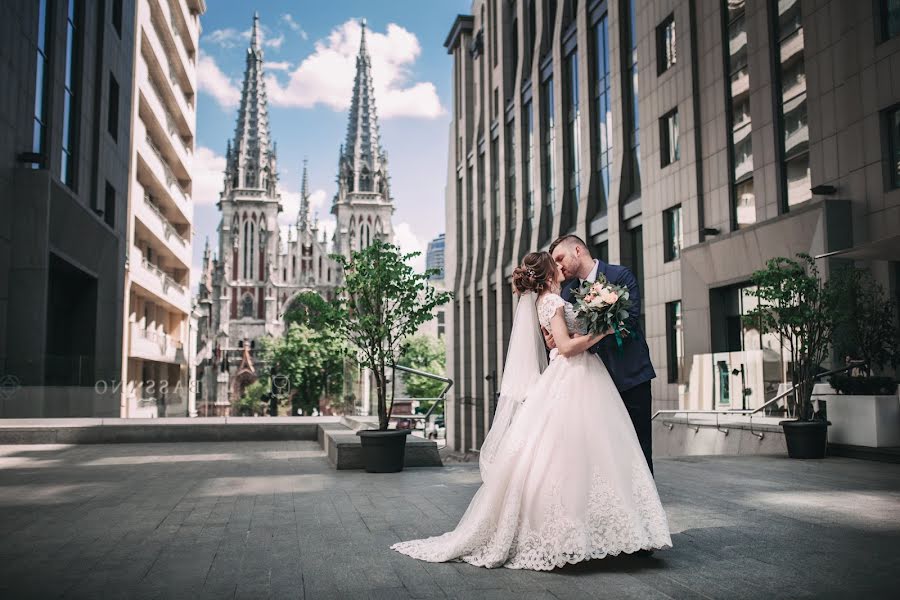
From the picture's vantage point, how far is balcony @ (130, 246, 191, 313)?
1318 inches

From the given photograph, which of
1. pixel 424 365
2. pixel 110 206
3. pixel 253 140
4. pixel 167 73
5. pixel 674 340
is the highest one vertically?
pixel 253 140

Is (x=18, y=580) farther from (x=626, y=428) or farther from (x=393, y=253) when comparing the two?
(x=393, y=253)

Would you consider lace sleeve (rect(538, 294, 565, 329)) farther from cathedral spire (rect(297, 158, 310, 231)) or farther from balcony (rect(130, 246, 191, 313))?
cathedral spire (rect(297, 158, 310, 231))

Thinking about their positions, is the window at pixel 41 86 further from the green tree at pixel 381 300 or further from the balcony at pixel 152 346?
the green tree at pixel 381 300

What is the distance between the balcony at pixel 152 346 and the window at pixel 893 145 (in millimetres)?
28576

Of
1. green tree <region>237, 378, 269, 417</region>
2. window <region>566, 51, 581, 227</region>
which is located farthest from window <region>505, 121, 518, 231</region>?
green tree <region>237, 378, 269, 417</region>

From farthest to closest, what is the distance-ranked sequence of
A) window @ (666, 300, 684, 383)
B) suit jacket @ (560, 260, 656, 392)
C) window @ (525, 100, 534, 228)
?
1. window @ (525, 100, 534, 228)
2. window @ (666, 300, 684, 383)
3. suit jacket @ (560, 260, 656, 392)

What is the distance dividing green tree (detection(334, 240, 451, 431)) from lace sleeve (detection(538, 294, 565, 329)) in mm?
5678

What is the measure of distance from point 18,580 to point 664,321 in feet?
72.2

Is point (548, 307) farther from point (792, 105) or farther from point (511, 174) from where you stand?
point (511, 174)

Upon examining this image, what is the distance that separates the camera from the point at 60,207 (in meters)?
21.5

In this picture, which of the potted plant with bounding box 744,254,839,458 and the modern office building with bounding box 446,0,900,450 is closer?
the potted plant with bounding box 744,254,839,458

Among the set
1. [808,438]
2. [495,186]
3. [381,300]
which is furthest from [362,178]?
[808,438]

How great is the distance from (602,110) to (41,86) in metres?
19.4
